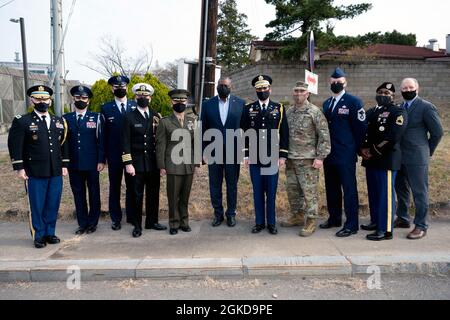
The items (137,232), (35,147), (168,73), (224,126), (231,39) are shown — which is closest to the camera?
(35,147)

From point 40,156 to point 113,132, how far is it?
3.32 ft

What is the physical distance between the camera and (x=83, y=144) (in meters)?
5.30

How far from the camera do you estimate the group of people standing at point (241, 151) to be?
4.88m

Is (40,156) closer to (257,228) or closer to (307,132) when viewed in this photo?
(257,228)

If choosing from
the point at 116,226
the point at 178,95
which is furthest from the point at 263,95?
the point at 116,226

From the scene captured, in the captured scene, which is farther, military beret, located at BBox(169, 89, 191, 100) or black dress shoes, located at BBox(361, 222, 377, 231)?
black dress shoes, located at BBox(361, 222, 377, 231)

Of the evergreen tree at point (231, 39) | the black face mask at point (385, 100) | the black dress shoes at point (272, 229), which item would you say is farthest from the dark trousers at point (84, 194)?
the evergreen tree at point (231, 39)

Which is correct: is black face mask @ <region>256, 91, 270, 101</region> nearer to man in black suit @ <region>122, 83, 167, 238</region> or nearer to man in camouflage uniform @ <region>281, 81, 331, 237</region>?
man in camouflage uniform @ <region>281, 81, 331, 237</region>

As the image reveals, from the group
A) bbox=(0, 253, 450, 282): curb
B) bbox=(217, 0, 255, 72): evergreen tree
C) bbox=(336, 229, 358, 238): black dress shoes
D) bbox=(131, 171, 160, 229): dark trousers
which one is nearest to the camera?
bbox=(0, 253, 450, 282): curb

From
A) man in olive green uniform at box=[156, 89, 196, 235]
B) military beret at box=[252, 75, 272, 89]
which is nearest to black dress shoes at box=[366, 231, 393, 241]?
military beret at box=[252, 75, 272, 89]

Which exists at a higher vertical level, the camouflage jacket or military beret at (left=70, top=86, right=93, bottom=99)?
military beret at (left=70, top=86, right=93, bottom=99)

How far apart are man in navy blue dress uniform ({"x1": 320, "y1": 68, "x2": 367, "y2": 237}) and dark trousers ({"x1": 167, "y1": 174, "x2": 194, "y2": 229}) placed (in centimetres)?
193

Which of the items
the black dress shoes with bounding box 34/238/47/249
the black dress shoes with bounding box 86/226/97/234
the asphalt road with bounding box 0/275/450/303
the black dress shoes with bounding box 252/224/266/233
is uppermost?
the black dress shoes with bounding box 252/224/266/233

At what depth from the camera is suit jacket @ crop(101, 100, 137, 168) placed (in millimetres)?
5426
